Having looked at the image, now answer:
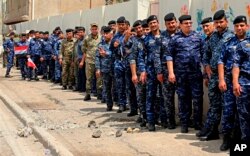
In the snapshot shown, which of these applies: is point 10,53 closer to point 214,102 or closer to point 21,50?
point 21,50

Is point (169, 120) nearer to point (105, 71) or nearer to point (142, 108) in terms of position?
point (142, 108)

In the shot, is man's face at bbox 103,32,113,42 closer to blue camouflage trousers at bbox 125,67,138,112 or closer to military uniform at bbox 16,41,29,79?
blue camouflage trousers at bbox 125,67,138,112

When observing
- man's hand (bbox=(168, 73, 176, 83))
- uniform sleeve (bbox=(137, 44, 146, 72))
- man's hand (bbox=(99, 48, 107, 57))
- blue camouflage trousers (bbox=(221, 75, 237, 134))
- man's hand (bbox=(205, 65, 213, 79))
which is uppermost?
man's hand (bbox=(99, 48, 107, 57))

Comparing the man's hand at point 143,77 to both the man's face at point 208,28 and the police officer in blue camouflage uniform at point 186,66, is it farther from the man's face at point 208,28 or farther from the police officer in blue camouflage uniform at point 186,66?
the man's face at point 208,28

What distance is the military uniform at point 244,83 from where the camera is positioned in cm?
554

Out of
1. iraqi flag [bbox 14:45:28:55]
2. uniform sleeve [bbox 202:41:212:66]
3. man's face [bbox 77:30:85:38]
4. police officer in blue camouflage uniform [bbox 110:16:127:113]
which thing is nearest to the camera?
uniform sleeve [bbox 202:41:212:66]

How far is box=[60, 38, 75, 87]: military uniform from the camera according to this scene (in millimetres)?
13477

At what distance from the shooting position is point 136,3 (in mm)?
11172

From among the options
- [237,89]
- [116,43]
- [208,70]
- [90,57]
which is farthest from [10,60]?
[237,89]

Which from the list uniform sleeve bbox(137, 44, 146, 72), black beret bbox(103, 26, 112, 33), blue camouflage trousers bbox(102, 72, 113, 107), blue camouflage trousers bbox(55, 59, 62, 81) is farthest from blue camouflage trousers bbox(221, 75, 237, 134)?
blue camouflage trousers bbox(55, 59, 62, 81)

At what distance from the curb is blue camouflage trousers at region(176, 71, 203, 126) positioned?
1.97 metres

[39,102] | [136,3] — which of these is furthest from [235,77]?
[39,102]

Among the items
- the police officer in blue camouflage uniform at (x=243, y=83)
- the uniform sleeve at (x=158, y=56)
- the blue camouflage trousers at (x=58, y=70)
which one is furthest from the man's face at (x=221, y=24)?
the blue camouflage trousers at (x=58, y=70)

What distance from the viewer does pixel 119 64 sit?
9133 millimetres
